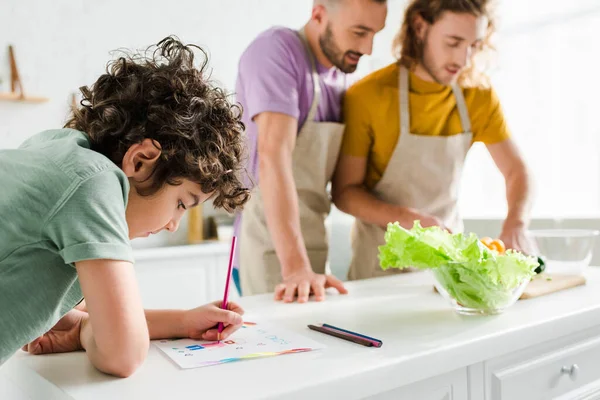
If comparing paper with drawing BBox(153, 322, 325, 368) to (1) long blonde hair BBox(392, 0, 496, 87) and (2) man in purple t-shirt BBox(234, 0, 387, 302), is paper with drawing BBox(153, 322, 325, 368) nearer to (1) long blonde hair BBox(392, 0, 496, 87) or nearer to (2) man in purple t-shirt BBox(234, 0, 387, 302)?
(2) man in purple t-shirt BBox(234, 0, 387, 302)

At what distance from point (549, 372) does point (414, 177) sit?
82cm

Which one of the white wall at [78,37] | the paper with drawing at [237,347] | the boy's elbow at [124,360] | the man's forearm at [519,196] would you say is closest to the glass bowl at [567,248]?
the man's forearm at [519,196]

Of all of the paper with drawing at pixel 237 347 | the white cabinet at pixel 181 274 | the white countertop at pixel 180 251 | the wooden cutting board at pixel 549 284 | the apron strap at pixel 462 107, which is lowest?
the white cabinet at pixel 181 274

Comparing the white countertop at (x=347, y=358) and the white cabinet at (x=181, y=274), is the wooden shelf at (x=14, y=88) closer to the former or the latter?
the white cabinet at (x=181, y=274)

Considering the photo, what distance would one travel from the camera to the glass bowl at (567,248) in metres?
1.27

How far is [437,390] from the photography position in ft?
2.68

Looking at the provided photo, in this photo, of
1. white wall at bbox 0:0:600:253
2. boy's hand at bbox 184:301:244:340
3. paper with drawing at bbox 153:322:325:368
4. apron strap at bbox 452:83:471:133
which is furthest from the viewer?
white wall at bbox 0:0:600:253

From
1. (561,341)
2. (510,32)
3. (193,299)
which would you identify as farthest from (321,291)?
(510,32)

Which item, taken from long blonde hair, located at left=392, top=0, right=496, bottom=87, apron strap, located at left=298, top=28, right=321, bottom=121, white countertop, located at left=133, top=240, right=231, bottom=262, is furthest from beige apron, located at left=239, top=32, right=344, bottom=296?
white countertop, located at left=133, top=240, right=231, bottom=262

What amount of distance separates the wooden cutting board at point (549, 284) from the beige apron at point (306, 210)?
1.99 ft

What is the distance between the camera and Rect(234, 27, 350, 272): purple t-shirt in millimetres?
1489

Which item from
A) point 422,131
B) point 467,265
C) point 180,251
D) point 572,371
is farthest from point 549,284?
point 180,251

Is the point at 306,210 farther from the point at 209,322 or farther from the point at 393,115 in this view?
the point at 209,322

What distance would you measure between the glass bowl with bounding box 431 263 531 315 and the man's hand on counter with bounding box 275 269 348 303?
0.29 m
